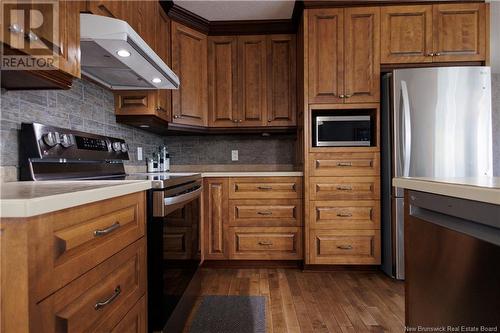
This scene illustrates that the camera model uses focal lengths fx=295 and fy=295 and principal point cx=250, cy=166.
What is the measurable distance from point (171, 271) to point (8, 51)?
1033mm

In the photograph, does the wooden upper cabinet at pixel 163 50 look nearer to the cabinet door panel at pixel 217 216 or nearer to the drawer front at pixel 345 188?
the cabinet door panel at pixel 217 216

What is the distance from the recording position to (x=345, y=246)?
2.46 metres

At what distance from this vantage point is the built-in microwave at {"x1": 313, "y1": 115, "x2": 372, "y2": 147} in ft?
8.19

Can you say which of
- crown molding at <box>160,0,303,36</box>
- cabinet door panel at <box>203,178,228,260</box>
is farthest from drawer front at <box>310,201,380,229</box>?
crown molding at <box>160,0,303,36</box>

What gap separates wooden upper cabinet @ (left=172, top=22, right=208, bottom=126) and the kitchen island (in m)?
1.99

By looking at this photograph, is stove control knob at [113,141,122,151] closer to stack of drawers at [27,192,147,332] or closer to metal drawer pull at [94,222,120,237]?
stack of drawers at [27,192,147,332]

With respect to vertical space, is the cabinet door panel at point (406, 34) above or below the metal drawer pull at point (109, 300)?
above

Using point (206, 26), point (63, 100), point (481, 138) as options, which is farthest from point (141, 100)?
point (481, 138)

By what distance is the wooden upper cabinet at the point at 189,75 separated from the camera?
103 inches

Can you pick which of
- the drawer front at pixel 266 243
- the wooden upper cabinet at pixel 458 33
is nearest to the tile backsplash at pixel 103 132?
the drawer front at pixel 266 243

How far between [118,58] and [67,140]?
475 mm

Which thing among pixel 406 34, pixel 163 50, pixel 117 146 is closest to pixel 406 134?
pixel 406 34

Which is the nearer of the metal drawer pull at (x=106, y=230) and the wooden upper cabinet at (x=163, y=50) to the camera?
the metal drawer pull at (x=106, y=230)

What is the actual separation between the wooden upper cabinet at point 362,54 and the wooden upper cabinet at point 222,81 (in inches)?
40.5
